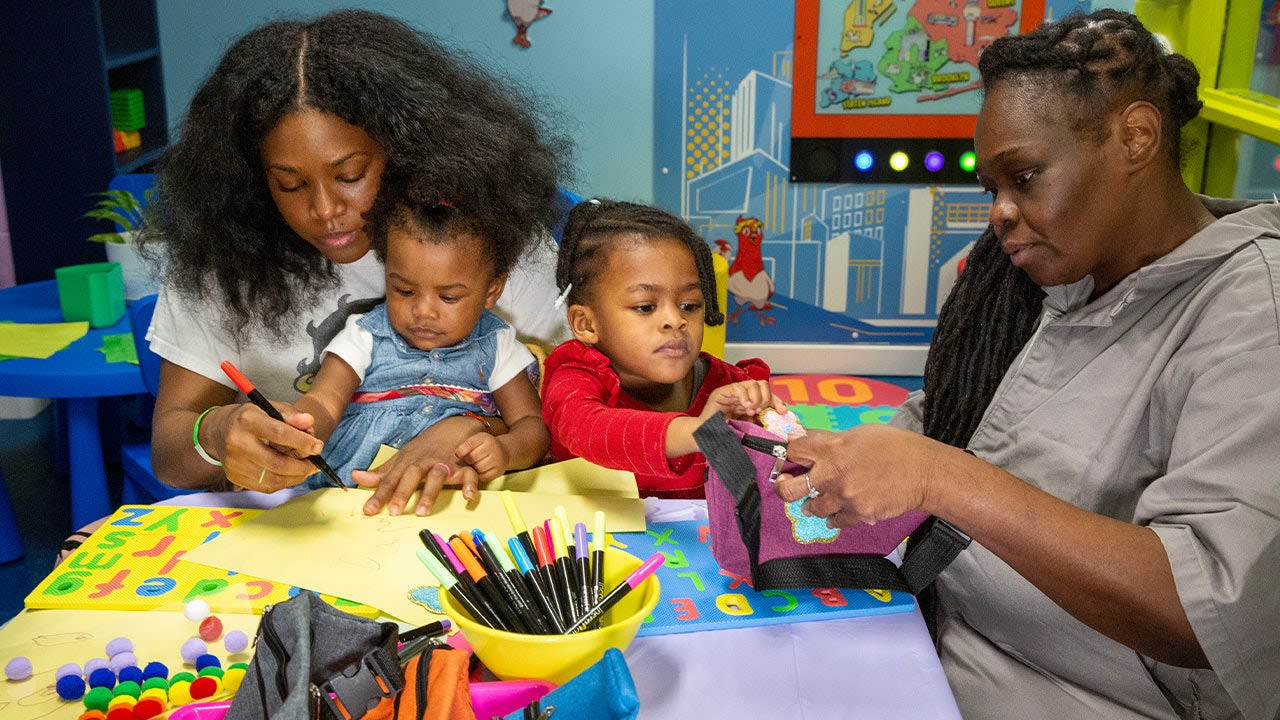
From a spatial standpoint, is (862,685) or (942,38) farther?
(942,38)

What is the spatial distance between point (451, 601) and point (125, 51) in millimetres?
3805

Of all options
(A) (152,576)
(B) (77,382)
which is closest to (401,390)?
(A) (152,576)

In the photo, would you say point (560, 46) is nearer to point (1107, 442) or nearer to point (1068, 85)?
point (1068, 85)

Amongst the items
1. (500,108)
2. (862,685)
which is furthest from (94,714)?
(500,108)

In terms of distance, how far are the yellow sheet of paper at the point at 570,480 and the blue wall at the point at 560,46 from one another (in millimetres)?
2630

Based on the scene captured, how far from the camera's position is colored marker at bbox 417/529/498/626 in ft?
3.46

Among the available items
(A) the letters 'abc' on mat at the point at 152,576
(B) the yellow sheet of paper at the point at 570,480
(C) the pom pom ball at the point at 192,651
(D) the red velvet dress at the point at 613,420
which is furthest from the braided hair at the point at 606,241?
(C) the pom pom ball at the point at 192,651

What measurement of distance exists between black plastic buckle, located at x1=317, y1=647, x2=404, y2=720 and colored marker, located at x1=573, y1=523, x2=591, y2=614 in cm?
21

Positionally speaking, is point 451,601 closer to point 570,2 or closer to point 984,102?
point 984,102

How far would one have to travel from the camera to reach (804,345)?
4.50m

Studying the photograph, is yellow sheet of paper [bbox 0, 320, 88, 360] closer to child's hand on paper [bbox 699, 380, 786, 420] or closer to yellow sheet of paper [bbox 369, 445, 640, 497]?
yellow sheet of paper [bbox 369, 445, 640, 497]

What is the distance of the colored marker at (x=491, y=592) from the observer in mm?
1049

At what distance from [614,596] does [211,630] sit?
1.42 feet

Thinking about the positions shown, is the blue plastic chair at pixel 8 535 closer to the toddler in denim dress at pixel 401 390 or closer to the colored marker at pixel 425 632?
the toddler in denim dress at pixel 401 390
